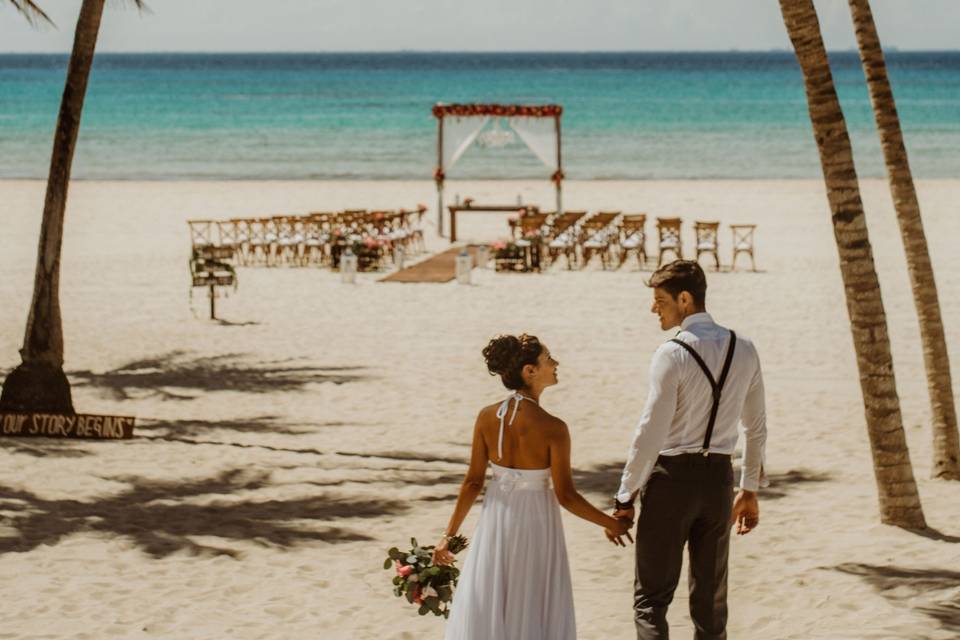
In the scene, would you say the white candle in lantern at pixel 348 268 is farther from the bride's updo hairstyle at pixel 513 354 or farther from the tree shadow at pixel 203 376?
the bride's updo hairstyle at pixel 513 354

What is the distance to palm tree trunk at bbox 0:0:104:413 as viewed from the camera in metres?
12.5

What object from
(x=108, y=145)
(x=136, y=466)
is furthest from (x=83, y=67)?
(x=108, y=145)

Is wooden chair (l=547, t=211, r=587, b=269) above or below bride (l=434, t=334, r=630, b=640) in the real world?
above

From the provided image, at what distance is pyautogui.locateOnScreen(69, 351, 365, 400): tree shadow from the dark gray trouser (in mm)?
9170

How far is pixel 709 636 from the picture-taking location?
5.89 metres

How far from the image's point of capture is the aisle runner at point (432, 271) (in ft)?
76.7

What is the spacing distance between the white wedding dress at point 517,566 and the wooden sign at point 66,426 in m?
7.14

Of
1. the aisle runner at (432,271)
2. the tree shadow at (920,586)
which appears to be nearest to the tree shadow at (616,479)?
the tree shadow at (920,586)

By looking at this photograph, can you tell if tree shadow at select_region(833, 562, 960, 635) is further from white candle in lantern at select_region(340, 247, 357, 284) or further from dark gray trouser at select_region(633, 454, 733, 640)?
white candle in lantern at select_region(340, 247, 357, 284)

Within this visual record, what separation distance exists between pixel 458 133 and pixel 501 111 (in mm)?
1331

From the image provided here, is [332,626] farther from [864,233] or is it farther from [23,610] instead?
[864,233]

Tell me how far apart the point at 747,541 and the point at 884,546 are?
827 millimetres

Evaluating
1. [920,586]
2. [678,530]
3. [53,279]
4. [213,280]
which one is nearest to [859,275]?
[920,586]

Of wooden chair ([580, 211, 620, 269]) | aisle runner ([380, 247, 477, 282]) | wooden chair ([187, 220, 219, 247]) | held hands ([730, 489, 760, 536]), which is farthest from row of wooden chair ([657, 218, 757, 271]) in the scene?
held hands ([730, 489, 760, 536])
